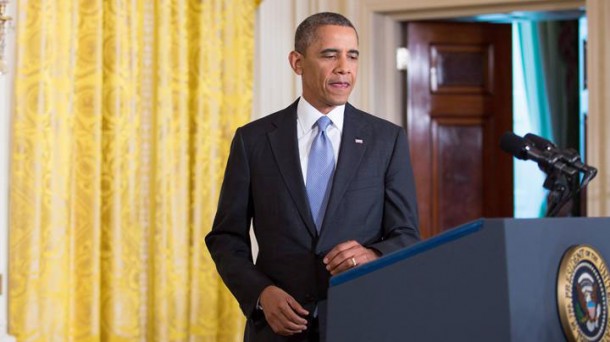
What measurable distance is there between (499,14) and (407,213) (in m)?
2.95

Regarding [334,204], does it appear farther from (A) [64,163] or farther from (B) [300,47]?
(A) [64,163]

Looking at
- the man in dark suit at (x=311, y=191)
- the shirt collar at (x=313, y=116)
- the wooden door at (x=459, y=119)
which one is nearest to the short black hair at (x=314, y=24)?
the man in dark suit at (x=311, y=191)

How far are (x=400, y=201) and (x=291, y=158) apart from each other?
0.27m

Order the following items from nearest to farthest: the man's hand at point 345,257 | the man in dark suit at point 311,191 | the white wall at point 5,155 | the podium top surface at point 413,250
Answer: the podium top surface at point 413,250 → the man's hand at point 345,257 → the man in dark suit at point 311,191 → the white wall at point 5,155

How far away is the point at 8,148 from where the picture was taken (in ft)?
11.8

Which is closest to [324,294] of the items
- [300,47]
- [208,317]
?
[300,47]

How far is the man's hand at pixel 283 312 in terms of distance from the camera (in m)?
1.90

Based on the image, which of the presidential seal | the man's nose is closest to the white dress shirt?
the man's nose

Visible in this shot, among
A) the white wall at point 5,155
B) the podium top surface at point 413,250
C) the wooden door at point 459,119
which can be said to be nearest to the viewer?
the podium top surface at point 413,250

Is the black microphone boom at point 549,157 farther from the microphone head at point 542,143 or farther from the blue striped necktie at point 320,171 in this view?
the blue striped necktie at point 320,171

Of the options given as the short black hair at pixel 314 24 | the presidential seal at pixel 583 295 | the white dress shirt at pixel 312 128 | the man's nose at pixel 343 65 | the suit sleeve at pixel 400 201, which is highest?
the short black hair at pixel 314 24

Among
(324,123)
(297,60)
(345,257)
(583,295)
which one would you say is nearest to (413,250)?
(583,295)

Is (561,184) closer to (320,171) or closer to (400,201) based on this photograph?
(400,201)

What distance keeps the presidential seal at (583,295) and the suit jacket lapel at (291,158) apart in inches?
32.1
